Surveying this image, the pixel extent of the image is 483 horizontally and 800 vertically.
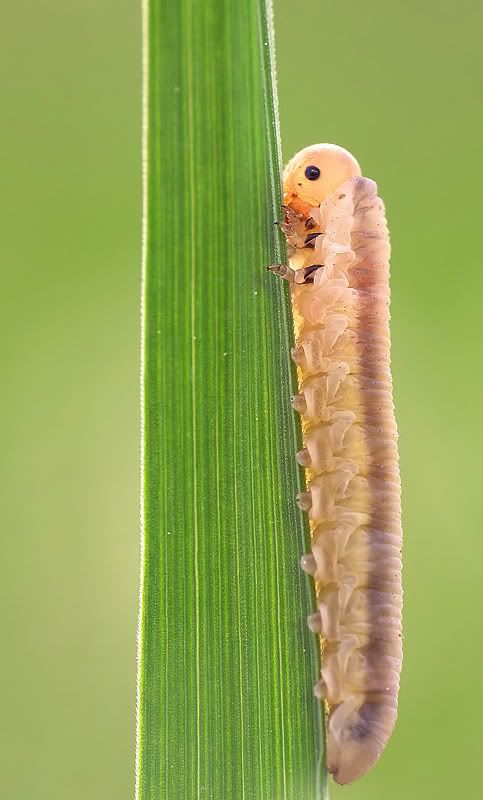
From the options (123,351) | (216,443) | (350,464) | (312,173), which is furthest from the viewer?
(123,351)

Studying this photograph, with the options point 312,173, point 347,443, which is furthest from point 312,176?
point 347,443

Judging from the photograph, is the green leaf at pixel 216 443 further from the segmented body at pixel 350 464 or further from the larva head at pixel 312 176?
the larva head at pixel 312 176

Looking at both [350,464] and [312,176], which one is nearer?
[350,464]

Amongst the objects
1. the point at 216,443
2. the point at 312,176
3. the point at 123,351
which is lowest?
the point at 216,443

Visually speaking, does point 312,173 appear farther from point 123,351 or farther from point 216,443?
Answer: point 123,351

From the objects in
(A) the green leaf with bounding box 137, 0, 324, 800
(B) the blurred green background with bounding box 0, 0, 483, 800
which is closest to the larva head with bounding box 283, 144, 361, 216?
(A) the green leaf with bounding box 137, 0, 324, 800

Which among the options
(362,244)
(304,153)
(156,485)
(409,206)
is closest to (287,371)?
(156,485)

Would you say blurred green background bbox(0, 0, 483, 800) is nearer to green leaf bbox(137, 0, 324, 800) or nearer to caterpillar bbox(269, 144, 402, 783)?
caterpillar bbox(269, 144, 402, 783)
